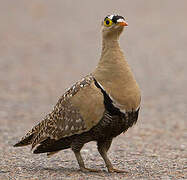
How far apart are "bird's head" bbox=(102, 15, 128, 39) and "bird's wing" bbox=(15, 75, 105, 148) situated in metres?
0.60

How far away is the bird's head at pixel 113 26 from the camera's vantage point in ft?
20.6

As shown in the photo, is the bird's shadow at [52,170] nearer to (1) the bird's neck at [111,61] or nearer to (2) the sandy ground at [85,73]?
(2) the sandy ground at [85,73]

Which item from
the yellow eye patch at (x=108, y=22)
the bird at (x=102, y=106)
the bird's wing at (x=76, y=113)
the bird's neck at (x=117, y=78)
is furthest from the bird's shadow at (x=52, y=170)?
the yellow eye patch at (x=108, y=22)

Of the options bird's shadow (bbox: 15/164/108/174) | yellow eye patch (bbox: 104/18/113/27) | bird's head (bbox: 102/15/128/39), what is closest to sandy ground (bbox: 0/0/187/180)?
bird's shadow (bbox: 15/164/108/174)

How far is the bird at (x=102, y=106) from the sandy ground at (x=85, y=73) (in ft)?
1.54

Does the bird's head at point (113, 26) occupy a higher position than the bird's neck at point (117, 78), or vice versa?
the bird's head at point (113, 26)

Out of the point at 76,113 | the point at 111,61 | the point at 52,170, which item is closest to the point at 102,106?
the point at 76,113

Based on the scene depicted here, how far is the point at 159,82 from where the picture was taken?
1823 centimetres

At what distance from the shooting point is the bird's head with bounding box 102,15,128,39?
20.6 ft

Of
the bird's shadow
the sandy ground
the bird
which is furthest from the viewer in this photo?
the sandy ground

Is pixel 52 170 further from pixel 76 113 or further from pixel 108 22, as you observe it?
pixel 108 22

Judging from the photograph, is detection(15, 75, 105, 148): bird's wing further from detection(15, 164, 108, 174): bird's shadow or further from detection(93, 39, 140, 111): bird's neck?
detection(15, 164, 108, 174): bird's shadow

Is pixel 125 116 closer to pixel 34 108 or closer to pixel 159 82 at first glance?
pixel 34 108

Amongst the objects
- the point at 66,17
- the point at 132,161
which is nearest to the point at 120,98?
the point at 132,161
